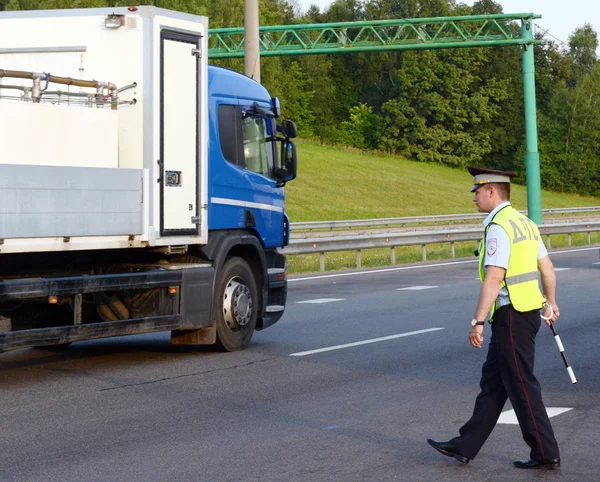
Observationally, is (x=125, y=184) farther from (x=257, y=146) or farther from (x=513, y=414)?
(x=513, y=414)

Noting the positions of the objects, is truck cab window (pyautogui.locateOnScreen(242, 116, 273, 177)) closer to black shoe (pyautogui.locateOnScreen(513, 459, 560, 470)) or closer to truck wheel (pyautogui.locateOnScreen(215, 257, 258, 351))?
truck wheel (pyautogui.locateOnScreen(215, 257, 258, 351))

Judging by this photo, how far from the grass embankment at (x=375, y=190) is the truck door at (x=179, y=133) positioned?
104 feet

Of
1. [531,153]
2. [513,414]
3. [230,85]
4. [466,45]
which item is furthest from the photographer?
[466,45]

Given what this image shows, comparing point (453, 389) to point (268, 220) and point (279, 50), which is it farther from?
point (279, 50)

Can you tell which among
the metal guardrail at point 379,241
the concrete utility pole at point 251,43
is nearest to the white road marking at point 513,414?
the metal guardrail at point 379,241

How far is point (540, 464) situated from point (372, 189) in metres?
67.2

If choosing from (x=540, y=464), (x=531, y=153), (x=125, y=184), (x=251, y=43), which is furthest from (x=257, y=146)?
(x=531, y=153)

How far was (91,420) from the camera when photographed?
27.8 ft

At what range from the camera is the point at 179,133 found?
1128cm

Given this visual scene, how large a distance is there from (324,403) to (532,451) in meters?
2.61

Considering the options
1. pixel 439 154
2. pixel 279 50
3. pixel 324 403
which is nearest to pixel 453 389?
pixel 324 403

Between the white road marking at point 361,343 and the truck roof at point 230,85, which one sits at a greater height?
the truck roof at point 230,85

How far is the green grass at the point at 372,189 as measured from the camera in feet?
210

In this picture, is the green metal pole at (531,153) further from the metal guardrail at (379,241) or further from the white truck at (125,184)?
the white truck at (125,184)
